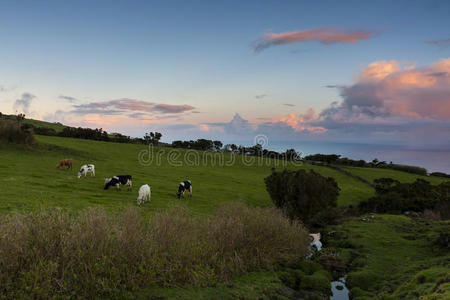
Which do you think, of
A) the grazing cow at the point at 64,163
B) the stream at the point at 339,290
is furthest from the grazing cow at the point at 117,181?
the stream at the point at 339,290

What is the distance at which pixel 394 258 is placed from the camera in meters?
21.1

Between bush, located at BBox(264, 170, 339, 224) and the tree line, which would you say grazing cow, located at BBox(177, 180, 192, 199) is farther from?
the tree line

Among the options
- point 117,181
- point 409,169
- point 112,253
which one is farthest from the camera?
point 409,169

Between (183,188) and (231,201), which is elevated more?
(231,201)

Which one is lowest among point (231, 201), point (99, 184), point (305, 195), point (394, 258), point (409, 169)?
point (394, 258)

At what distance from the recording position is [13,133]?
1897 inches

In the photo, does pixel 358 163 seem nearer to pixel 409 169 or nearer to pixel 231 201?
pixel 409 169

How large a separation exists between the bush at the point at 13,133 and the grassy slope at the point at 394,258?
47.9 m

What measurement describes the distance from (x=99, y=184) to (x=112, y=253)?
2267cm

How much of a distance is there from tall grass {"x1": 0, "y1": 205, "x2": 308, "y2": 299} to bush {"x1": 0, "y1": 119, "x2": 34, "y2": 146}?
142 feet

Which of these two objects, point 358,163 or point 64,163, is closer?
point 64,163

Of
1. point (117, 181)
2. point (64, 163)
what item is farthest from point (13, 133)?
point (117, 181)

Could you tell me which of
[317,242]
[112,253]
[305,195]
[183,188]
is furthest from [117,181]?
[112,253]

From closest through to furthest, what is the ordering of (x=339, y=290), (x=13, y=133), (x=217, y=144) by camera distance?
1. (x=339, y=290)
2. (x=13, y=133)
3. (x=217, y=144)
